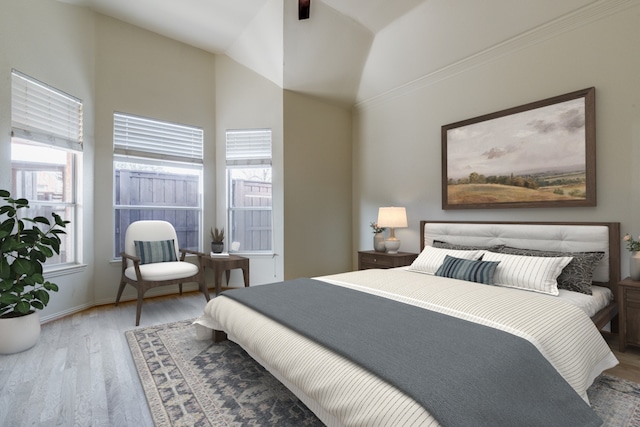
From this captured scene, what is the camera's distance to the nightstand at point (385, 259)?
160 inches

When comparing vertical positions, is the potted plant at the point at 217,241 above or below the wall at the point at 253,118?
below

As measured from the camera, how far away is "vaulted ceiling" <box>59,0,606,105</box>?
3.27 meters

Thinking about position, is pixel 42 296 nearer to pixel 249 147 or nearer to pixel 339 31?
pixel 249 147

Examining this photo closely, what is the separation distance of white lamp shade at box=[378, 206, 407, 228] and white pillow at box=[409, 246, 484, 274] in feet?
2.35

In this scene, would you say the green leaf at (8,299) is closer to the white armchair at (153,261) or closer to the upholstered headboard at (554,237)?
the white armchair at (153,261)

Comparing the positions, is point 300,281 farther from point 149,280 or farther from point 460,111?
point 460,111

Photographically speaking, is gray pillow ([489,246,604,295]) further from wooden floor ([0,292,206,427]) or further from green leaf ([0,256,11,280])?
green leaf ([0,256,11,280])

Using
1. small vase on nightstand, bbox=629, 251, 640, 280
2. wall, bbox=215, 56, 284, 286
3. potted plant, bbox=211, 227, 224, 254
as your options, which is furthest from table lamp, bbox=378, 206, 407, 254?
potted plant, bbox=211, 227, 224, 254

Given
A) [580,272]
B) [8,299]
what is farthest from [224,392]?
[580,272]

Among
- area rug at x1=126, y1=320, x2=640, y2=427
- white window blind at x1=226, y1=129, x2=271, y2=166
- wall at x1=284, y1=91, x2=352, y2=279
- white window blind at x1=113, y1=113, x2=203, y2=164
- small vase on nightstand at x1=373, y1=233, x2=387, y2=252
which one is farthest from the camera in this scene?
white window blind at x1=226, y1=129, x2=271, y2=166

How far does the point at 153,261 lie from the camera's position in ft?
13.2

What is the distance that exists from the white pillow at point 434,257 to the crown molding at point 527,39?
207 cm

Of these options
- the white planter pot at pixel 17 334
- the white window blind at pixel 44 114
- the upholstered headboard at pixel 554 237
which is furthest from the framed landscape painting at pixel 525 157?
the white window blind at pixel 44 114

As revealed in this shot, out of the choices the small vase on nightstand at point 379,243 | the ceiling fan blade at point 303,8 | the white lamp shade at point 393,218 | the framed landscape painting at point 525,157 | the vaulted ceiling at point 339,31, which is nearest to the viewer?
the framed landscape painting at point 525,157
